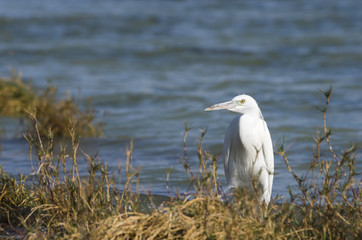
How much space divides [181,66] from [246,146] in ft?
33.8

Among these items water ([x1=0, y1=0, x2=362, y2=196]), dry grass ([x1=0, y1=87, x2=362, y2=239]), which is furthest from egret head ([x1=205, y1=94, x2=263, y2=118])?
water ([x1=0, y1=0, x2=362, y2=196])

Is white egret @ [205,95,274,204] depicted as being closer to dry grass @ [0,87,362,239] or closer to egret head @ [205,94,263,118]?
egret head @ [205,94,263,118]

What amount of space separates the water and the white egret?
1116mm

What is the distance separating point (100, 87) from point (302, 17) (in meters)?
9.90

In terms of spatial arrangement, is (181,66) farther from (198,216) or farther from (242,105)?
(198,216)

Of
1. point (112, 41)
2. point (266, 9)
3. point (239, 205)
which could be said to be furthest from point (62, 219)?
point (266, 9)

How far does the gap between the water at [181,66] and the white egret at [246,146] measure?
1116 mm

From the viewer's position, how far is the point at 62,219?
12.0 feet

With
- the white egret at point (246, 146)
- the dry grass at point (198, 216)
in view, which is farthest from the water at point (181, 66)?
the dry grass at point (198, 216)

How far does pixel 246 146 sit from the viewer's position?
434cm

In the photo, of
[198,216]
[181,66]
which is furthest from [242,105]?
[181,66]

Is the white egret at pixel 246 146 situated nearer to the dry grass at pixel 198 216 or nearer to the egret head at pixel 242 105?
the egret head at pixel 242 105

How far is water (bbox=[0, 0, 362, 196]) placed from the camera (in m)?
7.75

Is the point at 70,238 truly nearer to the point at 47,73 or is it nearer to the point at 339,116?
the point at 339,116
